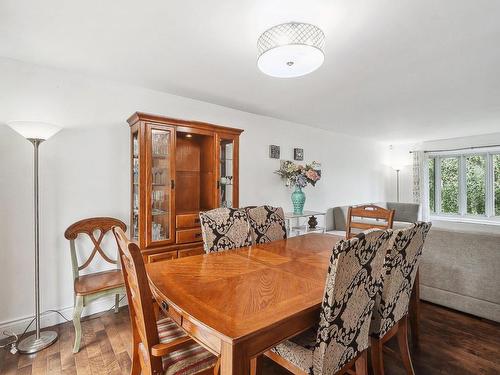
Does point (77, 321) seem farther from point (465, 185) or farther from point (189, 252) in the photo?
point (465, 185)

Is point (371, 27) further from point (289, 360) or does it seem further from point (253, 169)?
point (253, 169)

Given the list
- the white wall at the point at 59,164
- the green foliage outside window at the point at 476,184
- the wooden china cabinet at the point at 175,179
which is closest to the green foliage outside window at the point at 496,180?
the green foliage outside window at the point at 476,184

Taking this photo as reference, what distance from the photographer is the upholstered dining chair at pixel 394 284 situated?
53.9 inches

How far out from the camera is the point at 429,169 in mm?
6230

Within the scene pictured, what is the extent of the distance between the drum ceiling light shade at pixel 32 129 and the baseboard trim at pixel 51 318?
1.55 metres

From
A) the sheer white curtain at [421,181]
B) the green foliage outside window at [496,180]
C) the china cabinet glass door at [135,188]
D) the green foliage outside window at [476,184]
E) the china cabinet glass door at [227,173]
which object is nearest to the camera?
the china cabinet glass door at [135,188]

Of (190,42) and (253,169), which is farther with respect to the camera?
(253,169)

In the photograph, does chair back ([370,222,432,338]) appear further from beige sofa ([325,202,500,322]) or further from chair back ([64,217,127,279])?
chair back ([64,217,127,279])

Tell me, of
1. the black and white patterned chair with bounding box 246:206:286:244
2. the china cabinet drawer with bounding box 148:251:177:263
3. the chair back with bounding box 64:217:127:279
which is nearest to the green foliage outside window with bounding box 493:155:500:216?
the black and white patterned chair with bounding box 246:206:286:244

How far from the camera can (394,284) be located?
4.65ft

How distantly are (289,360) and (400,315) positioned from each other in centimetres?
78

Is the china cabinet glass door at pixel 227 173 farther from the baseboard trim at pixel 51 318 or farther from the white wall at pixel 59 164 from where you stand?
the baseboard trim at pixel 51 318

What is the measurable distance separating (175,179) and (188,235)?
593 mm

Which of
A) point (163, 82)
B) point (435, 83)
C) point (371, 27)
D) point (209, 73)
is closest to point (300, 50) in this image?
point (371, 27)
